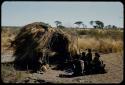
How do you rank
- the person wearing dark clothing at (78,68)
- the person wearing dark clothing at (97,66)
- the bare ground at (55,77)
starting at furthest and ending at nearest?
the person wearing dark clothing at (97,66), the person wearing dark clothing at (78,68), the bare ground at (55,77)

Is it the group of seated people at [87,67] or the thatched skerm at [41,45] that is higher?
the thatched skerm at [41,45]

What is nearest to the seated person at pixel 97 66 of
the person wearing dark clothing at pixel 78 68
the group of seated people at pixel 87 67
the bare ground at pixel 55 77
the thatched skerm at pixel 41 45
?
the group of seated people at pixel 87 67

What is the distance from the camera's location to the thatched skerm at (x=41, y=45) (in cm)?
1084

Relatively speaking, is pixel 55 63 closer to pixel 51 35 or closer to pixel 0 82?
pixel 51 35

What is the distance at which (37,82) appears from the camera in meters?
8.80

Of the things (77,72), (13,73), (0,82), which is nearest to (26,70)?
(13,73)

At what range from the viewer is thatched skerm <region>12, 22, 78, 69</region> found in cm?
1084

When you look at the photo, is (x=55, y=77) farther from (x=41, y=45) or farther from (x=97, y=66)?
(x=41, y=45)

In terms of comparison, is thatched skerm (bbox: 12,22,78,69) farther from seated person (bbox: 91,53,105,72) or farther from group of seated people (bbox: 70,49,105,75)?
seated person (bbox: 91,53,105,72)

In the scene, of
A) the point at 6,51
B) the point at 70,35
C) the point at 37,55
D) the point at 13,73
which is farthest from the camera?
the point at 6,51

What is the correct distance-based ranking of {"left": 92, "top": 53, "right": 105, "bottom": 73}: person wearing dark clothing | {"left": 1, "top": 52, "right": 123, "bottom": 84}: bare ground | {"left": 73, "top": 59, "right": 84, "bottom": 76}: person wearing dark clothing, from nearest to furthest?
Answer: {"left": 1, "top": 52, "right": 123, "bottom": 84}: bare ground, {"left": 73, "top": 59, "right": 84, "bottom": 76}: person wearing dark clothing, {"left": 92, "top": 53, "right": 105, "bottom": 73}: person wearing dark clothing

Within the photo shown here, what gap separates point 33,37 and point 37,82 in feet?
8.34

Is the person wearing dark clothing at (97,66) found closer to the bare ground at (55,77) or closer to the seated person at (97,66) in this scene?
the seated person at (97,66)

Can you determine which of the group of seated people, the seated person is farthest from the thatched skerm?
the seated person
